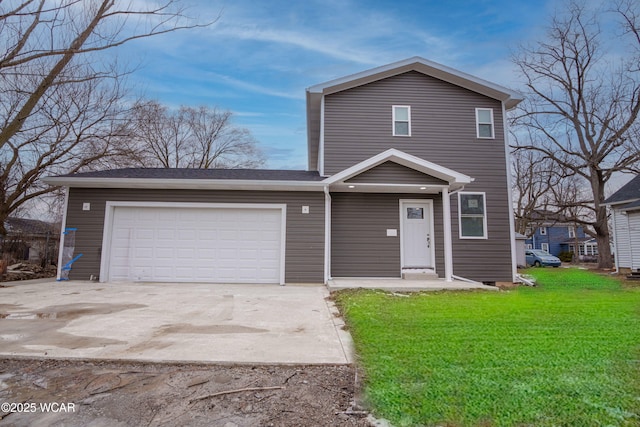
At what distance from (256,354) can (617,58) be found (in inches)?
780

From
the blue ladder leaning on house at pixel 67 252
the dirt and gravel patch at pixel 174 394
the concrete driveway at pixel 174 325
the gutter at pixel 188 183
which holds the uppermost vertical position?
the gutter at pixel 188 183

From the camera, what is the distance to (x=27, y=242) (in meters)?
12.1

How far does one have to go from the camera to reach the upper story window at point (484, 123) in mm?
10195

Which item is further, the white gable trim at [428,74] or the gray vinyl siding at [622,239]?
the gray vinyl siding at [622,239]

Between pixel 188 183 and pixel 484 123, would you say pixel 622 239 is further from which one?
pixel 188 183

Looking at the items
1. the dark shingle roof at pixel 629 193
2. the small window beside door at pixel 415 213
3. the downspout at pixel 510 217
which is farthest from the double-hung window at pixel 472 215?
the dark shingle roof at pixel 629 193

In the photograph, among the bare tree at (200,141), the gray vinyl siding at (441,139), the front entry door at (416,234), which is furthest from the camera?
the bare tree at (200,141)

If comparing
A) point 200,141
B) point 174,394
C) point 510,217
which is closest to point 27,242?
point 200,141

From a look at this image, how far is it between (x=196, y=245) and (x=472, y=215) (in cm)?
766

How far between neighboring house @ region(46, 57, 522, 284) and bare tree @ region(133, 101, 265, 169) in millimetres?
12886

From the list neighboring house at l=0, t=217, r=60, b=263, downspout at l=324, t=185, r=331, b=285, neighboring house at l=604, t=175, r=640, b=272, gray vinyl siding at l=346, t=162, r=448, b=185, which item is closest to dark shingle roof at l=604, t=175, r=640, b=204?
neighboring house at l=604, t=175, r=640, b=272

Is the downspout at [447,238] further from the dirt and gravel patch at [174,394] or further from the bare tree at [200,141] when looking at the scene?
the bare tree at [200,141]

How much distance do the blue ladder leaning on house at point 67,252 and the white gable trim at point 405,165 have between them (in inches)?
258

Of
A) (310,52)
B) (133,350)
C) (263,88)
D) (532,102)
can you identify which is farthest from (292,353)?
(532,102)
